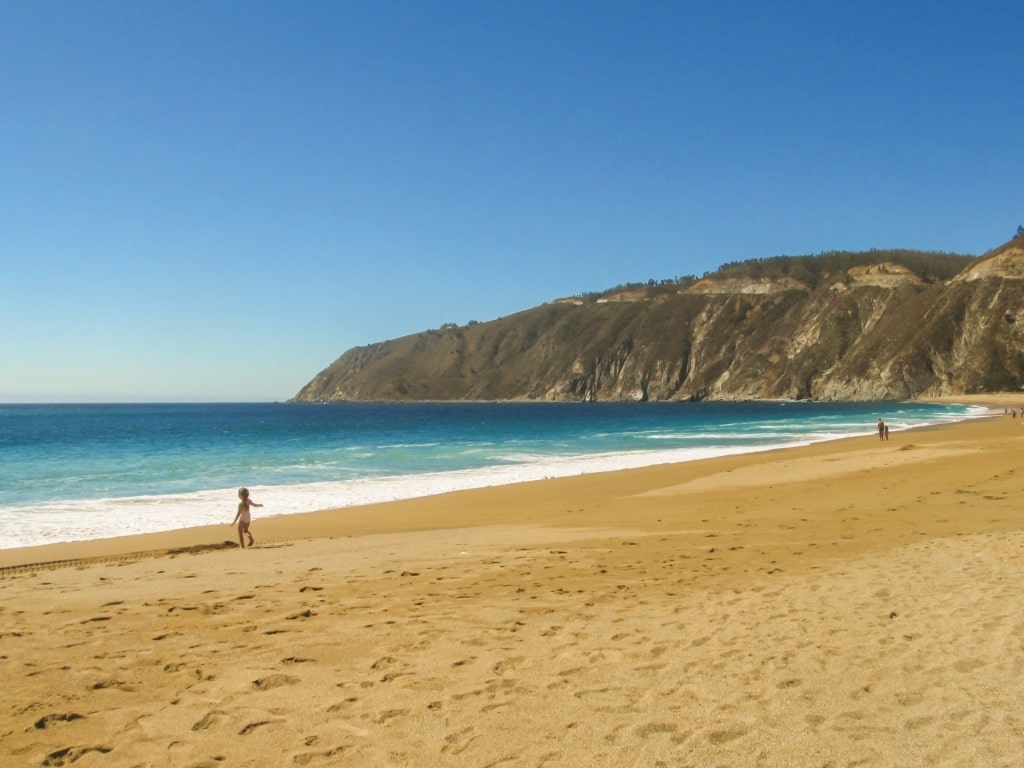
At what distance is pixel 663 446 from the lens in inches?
1545

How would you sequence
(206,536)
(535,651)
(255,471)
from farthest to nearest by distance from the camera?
(255,471)
(206,536)
(535,651)

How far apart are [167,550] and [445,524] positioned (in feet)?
16.0

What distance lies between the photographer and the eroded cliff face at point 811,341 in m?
115

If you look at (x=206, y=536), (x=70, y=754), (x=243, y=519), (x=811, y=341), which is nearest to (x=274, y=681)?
(x=70, y=754)

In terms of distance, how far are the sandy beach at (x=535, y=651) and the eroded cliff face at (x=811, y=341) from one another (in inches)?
4637

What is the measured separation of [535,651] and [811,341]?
510ft

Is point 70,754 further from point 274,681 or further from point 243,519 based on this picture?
point 243,519

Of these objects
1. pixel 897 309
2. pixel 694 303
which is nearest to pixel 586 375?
pixel 694 303

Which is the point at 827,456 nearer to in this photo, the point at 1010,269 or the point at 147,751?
the point at 147,751

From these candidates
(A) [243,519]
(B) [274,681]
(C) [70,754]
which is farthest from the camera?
(A) [243,519]

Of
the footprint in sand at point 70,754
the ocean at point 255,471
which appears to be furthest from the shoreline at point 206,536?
the footprint in sand at point 70,754

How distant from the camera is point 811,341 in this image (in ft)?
491

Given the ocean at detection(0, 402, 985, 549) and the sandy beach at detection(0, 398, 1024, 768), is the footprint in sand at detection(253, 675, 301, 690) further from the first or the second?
the ocean at detection(0, 402, 985, 549)

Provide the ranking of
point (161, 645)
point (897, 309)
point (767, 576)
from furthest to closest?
point (897, 309), point (767, 576), point (161, 645)
